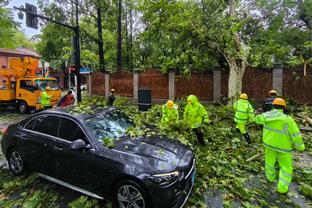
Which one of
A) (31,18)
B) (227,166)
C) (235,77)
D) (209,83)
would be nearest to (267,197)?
(227,166)

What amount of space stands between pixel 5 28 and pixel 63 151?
1167cm

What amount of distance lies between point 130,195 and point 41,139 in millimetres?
2275

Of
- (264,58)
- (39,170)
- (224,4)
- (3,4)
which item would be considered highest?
(224,4)

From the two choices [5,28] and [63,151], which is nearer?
[63,151]

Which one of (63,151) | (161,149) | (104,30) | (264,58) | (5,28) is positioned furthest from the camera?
(104,30)

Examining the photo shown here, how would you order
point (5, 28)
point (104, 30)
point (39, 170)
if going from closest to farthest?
point (39, 170), point (5, 28), point (104, 30)

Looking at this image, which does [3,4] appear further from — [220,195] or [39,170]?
[220,195]

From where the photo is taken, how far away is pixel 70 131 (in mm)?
4441

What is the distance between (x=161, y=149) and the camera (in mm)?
4059

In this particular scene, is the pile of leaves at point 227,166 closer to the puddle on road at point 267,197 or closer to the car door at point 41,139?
the puddle on road at point 267,197

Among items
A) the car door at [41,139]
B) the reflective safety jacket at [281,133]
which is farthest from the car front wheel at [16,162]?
the reflective safety jacket at [281,133]

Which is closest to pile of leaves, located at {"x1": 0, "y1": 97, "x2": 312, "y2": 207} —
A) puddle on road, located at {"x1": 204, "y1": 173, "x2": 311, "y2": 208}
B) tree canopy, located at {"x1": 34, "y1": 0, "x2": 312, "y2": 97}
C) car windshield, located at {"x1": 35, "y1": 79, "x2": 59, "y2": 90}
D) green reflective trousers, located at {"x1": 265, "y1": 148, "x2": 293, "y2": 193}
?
puddle on road, located at {"x1": 204, "y1": 173, "x2": 311, "y2": 208}

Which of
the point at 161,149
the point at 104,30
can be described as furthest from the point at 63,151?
the point at 104,30

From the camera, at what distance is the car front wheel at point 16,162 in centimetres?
515
